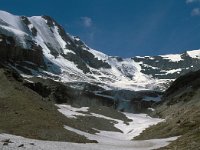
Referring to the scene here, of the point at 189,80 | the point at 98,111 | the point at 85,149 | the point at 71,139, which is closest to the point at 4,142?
the point at 85,149

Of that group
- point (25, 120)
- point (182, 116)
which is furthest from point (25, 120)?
point (182, 116)

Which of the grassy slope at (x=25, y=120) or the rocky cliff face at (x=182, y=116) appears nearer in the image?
the rocky cliff face at (x=182, y=116)

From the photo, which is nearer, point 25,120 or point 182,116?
point 25,120

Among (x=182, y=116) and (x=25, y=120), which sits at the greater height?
(x=182, y=116)

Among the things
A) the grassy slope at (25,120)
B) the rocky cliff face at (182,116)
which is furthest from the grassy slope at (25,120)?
the rocky cliff face at (182,116)

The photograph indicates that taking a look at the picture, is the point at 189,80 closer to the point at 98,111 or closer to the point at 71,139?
the point at 98,111

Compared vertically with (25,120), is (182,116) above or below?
above

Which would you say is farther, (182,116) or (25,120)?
(182,116)

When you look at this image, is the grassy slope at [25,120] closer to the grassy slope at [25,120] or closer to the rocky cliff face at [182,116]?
the grassy slope at [25,120]

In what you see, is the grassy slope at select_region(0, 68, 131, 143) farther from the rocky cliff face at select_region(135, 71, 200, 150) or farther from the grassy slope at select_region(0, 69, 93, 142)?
the rocky cliff face at select_region(135, 71, 200, 150)

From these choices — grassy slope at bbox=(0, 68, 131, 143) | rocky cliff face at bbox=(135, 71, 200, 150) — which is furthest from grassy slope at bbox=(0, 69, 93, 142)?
rocky cliff face at bbox=(135, 71, 200, 150)

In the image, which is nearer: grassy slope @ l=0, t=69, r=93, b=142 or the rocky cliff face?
the rocky cliff face

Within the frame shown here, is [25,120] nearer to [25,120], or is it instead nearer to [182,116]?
[25,120]

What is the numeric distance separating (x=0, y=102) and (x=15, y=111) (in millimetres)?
4861
